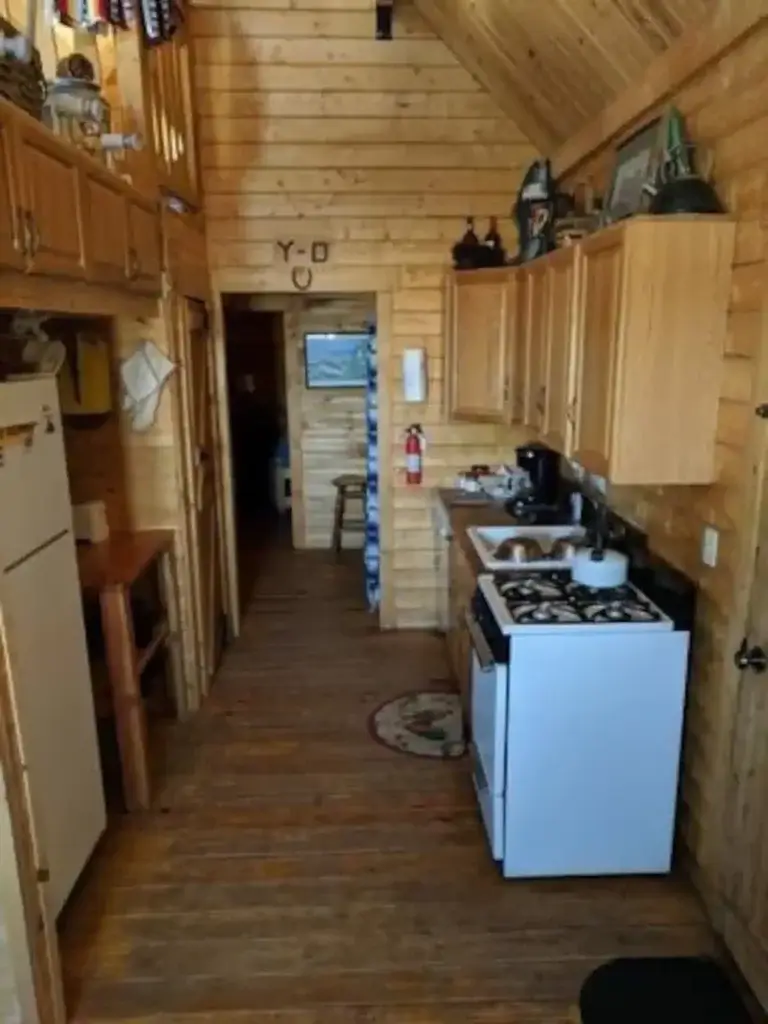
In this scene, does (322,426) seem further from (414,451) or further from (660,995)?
(660,995)

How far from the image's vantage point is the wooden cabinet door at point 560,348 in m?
2.79

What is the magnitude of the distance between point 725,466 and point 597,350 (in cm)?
55

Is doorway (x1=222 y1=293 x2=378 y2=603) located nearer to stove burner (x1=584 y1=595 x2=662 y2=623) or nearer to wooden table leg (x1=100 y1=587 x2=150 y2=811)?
wooden table leg (x1=100 y1=587 x2=150 y2=811)

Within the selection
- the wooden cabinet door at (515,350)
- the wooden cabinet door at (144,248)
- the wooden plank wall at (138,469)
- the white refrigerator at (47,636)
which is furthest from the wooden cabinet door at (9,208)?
the wooden cabinet door at (515,350)

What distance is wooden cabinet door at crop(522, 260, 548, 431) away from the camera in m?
3.26

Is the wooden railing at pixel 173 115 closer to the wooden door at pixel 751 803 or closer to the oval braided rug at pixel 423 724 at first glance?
the oval braided rug at pixel 423 724

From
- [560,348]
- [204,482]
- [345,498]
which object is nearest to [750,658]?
[560,348]

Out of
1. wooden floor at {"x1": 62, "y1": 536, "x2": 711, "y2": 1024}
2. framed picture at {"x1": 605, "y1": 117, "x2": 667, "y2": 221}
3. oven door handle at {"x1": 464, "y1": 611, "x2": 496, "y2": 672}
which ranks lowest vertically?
wooden floor at {"x1": 62, "y1": 536, "x2": 711, "y2": 1024}

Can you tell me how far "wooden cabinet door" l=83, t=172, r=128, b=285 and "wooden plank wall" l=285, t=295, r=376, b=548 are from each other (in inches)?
133

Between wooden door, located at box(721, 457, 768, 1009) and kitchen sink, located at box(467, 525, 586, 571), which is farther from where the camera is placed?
kitchen sink, located at box(467, 525, 586, 571)

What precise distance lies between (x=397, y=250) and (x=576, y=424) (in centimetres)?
207

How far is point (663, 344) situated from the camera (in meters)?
2.27

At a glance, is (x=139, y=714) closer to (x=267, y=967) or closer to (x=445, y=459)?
(x=267, y=967)

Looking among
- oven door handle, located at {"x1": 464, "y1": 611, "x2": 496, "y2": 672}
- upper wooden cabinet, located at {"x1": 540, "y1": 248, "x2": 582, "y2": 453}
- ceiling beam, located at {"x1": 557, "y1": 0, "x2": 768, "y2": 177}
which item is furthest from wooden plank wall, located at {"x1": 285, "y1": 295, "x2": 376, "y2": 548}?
oven door handle, located at {"x1": 464, "y1": 611, "x2": 496, "y2": 672}
